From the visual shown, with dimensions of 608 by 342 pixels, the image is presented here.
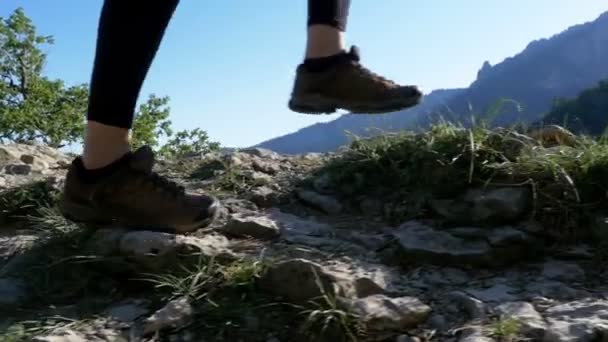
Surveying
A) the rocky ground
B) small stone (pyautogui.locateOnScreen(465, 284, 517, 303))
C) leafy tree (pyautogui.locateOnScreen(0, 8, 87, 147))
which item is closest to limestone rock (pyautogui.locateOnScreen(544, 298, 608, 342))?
the rocky ground

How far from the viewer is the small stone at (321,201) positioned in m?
2.90

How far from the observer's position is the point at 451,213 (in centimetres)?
258

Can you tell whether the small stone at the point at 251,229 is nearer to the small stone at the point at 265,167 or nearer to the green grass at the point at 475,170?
the green grass at the point at 475,170

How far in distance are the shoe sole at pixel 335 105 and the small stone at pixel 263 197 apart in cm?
87

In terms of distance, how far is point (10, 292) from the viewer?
224 centimetres

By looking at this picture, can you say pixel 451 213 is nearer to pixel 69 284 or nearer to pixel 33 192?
pixel 69 284

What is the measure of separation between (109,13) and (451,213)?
1.52m

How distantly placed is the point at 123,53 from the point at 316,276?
88 centimetres

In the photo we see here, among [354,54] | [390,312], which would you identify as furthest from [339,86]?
[390,312]

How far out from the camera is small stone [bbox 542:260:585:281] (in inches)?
84.8

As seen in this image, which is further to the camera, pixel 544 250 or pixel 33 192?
pixel 33 192

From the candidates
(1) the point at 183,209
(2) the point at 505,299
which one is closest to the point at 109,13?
(1) the point at 183,209

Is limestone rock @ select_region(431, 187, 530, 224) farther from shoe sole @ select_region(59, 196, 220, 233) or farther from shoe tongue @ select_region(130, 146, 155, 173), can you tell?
shoe tongue @ select_region(130, 146, 155, 173)

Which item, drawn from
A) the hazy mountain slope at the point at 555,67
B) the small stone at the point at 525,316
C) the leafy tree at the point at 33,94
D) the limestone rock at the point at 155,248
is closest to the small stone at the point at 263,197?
the limestone rock at the point at 155,248
